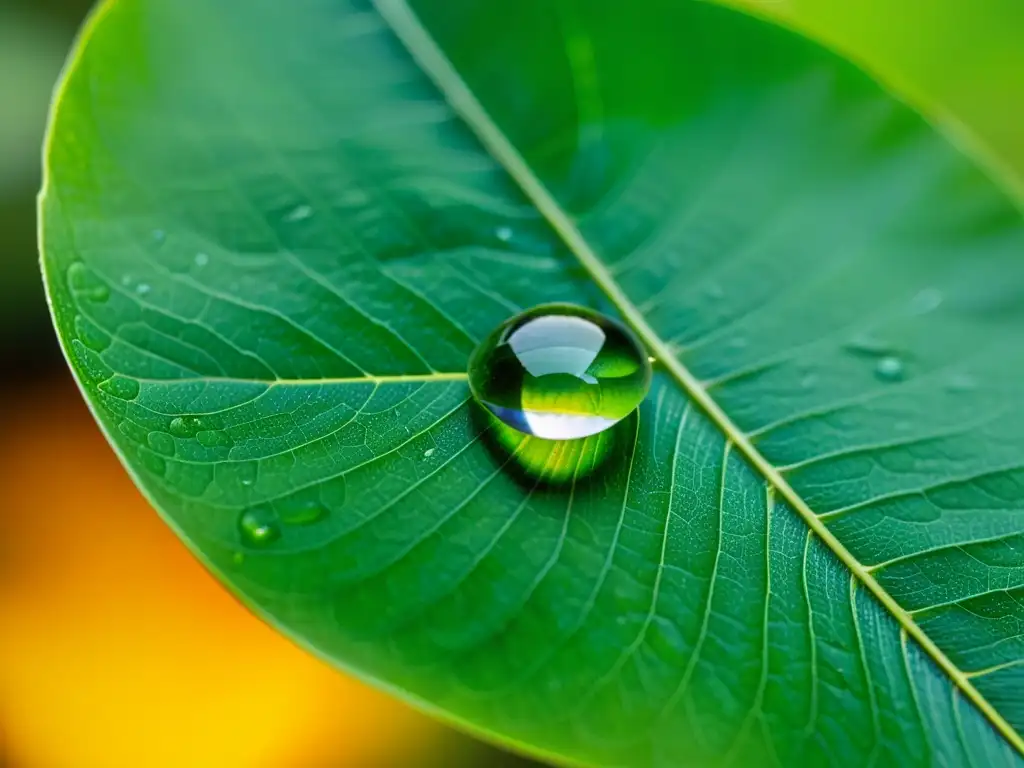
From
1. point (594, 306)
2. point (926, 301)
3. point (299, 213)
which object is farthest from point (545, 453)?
point (926, 301)

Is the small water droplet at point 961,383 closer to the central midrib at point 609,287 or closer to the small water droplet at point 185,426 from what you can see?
the central midrib at point 609,287

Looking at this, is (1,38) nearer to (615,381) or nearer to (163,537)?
(163,537)

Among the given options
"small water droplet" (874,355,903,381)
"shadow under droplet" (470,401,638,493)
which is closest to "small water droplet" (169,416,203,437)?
"shadow under droplet" (470,401,638,493)

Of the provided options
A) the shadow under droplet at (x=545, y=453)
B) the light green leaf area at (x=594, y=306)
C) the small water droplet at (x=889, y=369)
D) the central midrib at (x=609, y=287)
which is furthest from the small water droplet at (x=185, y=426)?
the small water droplet at (x=889, y=369)

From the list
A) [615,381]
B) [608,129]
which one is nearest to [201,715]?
[615,381]

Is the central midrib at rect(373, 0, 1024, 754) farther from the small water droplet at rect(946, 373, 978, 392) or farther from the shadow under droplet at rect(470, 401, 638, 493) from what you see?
the small water droplet at rect(946, 373, 978, 392)
